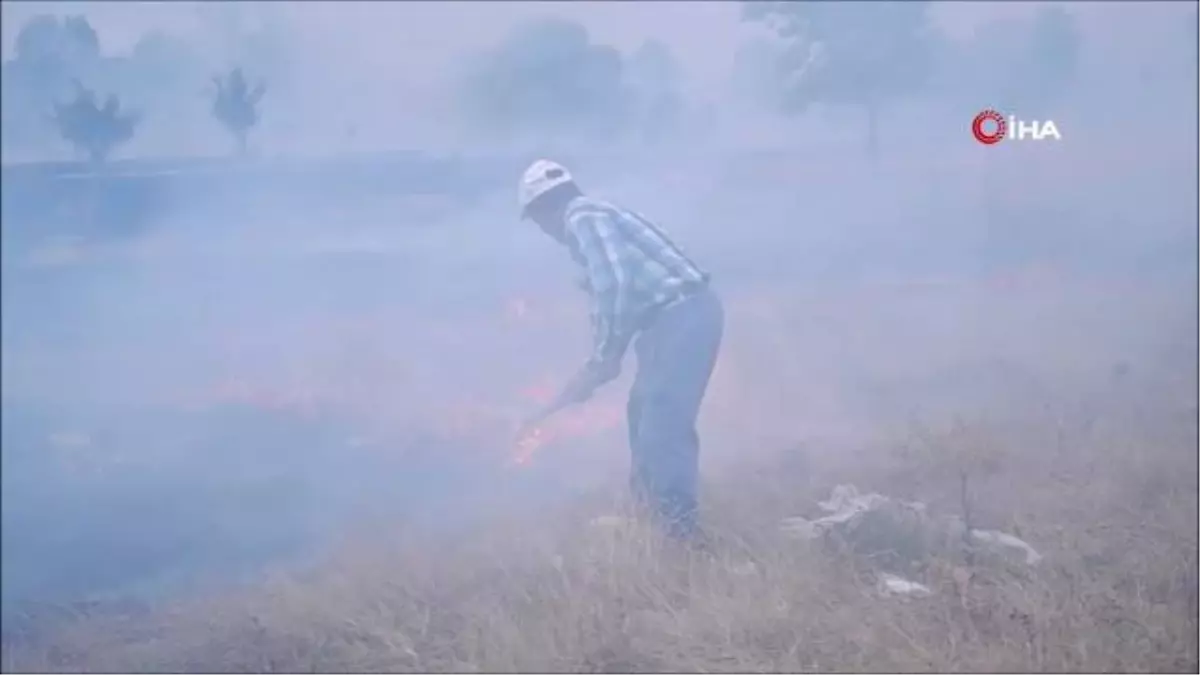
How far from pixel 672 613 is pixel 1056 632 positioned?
101 centimetres

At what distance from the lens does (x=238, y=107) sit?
3.94m

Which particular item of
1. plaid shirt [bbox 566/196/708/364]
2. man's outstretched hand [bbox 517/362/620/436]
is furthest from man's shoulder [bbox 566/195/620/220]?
man's outstretched hand [bbox 517/362/620/436]

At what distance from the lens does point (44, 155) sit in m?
3.79

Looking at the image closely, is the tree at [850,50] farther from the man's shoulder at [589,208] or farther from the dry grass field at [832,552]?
the man's shoulder at [589,208]

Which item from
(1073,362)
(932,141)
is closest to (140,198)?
(932,141)

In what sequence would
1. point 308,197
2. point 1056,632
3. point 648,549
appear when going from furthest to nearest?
point 308,197 → point 648,549 → point 1056,632

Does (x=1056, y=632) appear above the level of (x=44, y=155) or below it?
below

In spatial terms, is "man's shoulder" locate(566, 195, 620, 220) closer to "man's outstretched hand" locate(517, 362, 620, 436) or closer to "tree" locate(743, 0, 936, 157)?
"man's outstretched hand" locate(517, 362, 620, 436)

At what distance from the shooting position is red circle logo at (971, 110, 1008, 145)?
419 centimetres

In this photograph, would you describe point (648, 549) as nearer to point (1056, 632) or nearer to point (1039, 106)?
point (1056, 632)

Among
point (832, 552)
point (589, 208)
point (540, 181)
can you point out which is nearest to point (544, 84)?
point (540, 181)

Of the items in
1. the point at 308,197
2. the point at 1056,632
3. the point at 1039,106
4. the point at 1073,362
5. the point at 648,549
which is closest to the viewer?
the point at 1056,632

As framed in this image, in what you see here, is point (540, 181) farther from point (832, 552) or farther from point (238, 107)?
point (832, 552)

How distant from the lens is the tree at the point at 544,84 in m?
4.11
